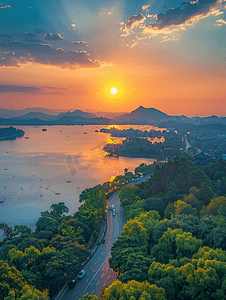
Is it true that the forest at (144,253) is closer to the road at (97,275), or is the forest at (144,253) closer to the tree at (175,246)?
the tree at (175,246)

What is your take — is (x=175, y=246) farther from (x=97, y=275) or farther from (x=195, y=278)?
(x=97, y=275)

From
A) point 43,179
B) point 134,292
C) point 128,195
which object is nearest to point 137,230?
point 134,292

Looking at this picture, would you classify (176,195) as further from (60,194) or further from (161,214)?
(60,194)

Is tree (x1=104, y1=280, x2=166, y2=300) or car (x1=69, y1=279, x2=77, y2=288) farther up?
tree (x1=104, y1=280, x2=166, y2=300)

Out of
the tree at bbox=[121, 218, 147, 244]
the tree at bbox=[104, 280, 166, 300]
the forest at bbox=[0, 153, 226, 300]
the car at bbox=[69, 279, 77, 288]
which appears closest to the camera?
the tree at bbox=[104, 280, 166, 300]

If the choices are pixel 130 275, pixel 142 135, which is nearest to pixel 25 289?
pixel 130 275

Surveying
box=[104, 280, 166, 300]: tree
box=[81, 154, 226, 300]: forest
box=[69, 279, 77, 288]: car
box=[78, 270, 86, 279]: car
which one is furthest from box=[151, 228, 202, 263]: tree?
box=[69, 279, 77, 288]: car

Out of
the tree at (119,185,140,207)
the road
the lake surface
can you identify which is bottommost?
the lake surface

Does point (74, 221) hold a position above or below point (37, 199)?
above

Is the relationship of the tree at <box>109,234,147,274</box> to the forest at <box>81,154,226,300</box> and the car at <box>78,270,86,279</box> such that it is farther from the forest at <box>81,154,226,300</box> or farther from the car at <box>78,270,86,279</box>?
the car at <box>78,270,86,279</box>
